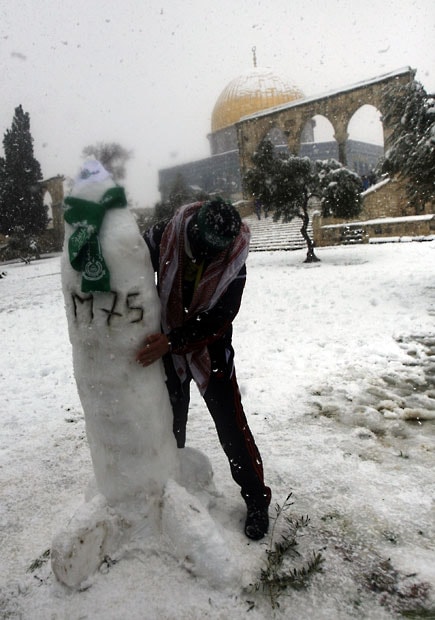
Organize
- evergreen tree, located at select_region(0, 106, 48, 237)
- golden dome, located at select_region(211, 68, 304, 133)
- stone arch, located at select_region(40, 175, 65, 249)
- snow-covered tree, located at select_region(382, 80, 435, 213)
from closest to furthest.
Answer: snow-covered tree, located at select_region(382, 80, 435, 213) → evergreen tree, located at select_region(0, 106, 48, 237) → stone arch, located at select_region(40, 175, 65, 249) → golden dome, located at select_region(211, 68, 304, 133)

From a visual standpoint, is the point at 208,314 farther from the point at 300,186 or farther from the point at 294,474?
the point at 300,186

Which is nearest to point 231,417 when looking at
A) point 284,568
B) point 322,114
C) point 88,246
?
point 284,568

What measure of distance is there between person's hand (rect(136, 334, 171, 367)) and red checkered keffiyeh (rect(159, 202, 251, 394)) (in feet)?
0.55

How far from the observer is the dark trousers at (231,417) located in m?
2.15

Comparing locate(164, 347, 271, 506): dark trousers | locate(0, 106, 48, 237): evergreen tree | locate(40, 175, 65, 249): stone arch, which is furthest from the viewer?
locate(40, 175, 65, 249): stone arch

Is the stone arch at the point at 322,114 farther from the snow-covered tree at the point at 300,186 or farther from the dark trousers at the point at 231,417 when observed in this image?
the dark trousers at the point at 231,417

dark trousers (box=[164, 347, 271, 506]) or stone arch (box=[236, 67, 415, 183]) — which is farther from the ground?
stone arch (box=[236, 67, 415, 183])

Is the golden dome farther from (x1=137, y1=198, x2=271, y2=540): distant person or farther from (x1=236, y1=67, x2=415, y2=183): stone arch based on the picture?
(x1=137, y1=198, x2=271, y2=540): distant person

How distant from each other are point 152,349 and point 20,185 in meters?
33.4

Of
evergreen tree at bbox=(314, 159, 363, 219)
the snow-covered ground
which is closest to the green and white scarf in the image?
the snow-covered ground

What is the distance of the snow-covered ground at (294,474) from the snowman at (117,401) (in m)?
0.12

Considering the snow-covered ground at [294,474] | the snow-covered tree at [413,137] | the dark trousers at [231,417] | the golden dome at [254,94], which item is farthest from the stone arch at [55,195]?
the dark trousers at [231,417]

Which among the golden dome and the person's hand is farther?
the golden dome

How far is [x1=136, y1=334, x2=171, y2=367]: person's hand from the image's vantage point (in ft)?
6.23
